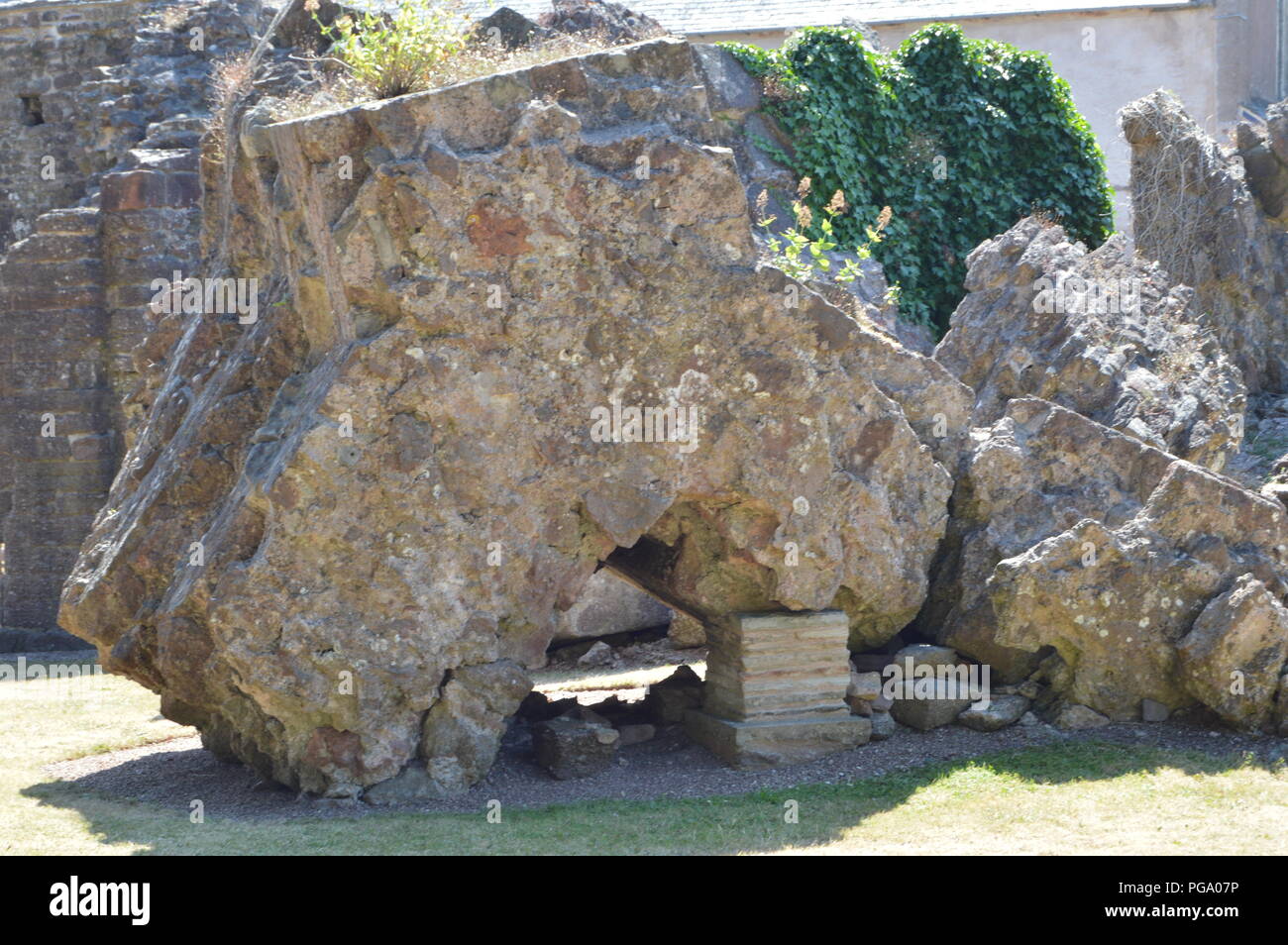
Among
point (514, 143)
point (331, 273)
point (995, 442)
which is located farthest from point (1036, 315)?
point (331, 273)

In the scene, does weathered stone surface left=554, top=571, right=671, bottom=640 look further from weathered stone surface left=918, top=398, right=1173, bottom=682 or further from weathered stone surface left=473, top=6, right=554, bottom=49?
weathered stone surface left=473, top=6, right=554, bottom=49

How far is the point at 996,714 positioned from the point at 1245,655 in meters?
1.29

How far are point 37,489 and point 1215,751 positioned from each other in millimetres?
10945

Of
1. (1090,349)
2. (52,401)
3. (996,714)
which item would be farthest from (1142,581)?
(52,401)

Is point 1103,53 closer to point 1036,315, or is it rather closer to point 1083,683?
point 1036,315

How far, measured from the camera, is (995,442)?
8273 millimetres

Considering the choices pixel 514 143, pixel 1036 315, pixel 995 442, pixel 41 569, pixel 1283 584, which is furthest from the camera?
pixel 41 569

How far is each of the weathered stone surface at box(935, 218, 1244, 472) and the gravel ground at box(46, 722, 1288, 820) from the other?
7.51 feet

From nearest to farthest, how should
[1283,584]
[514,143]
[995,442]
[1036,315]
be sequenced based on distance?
1. [514,143]
2. [1283,584]
3. [995,442]
4. [1036,315]

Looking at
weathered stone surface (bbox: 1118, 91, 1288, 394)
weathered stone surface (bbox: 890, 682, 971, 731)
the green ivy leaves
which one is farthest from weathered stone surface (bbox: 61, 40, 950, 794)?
weathered stone surface (bbox: 1118, 91, 1288, 394)

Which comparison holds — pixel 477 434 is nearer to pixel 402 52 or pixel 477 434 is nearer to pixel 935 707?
pixel 402 52

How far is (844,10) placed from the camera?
1919 cm

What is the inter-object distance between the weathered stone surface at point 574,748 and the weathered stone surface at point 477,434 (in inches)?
22.5

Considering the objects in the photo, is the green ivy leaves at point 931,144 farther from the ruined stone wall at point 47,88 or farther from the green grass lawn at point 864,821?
the ruined stone wall at point 47,88
